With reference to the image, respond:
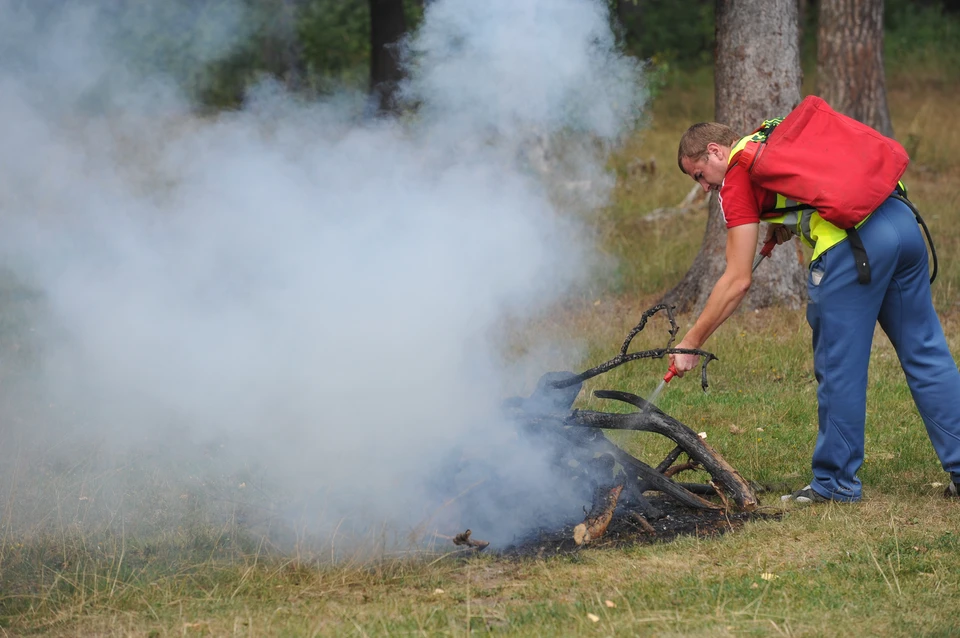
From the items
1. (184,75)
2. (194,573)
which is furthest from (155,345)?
(184,75)

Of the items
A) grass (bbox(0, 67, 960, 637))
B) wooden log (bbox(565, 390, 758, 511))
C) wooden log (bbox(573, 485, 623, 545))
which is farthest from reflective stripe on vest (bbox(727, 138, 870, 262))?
wooden log (bbox(573, 485, 623, 545))

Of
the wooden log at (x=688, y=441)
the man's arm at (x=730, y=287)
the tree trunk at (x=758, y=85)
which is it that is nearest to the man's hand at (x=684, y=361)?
the man's arm at (x=730, y=287)

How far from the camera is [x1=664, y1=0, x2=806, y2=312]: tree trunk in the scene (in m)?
8.48

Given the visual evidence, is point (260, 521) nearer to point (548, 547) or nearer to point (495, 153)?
point (548, 547)

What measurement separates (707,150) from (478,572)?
213cm

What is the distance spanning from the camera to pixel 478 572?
4.26m

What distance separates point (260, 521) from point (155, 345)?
1325 mm

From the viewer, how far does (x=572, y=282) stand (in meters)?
9.77

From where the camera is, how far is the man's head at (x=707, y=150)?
4684 mm

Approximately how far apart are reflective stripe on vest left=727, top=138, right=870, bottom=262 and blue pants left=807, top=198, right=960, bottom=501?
4cm

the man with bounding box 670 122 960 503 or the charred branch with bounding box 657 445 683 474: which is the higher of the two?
the man with bounding box 670 122 960 503

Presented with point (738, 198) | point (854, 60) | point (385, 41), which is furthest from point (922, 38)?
point (738, 198)

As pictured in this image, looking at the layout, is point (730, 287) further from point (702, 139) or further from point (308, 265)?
point (308, 265)

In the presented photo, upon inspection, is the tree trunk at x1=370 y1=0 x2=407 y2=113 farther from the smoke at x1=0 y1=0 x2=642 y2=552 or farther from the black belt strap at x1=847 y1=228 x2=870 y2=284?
the black belt strap at x1=847 y1=228 x2=870 y2=284
